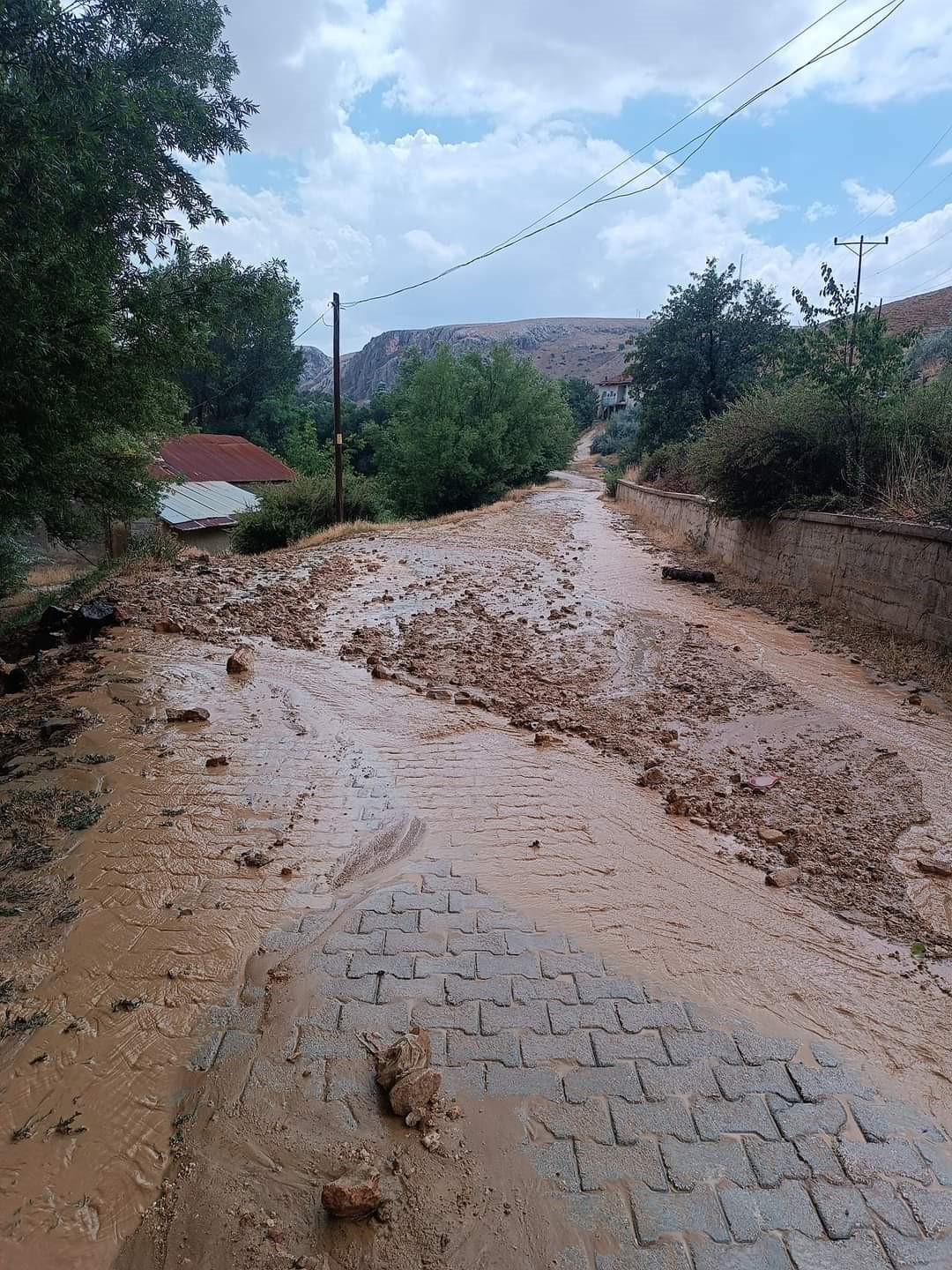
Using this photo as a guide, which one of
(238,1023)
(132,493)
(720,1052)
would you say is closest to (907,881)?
(720,1052)

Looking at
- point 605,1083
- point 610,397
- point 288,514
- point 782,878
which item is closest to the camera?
point 605,1083

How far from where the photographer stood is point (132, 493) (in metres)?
9.31

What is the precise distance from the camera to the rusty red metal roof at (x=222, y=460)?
90.3ft

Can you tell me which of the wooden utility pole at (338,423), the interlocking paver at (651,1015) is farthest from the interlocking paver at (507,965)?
the wooden utility pole at (338,423)

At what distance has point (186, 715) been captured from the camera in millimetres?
5988

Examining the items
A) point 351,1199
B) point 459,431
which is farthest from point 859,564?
point 459,431

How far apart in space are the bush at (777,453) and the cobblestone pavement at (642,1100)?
9.01 metres

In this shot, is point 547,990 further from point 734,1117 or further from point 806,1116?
point 806,1116

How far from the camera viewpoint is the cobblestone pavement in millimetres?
2119

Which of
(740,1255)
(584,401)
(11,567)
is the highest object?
(584,401)

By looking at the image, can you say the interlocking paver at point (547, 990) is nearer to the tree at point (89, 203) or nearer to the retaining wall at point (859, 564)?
the tree at point (89, 203)

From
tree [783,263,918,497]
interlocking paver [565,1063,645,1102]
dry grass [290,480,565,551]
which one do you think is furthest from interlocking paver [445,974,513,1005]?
dry grass [290,480,565,551]

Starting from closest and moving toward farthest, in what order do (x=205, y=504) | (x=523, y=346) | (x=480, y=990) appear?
(x=480, y=990), (x=205, y=504), (x=523, y=346)

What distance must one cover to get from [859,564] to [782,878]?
6.28 meters
